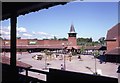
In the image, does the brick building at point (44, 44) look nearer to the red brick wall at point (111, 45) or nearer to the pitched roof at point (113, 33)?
the pitched roof at point (113, 33)

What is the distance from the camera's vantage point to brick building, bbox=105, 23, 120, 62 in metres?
49.5

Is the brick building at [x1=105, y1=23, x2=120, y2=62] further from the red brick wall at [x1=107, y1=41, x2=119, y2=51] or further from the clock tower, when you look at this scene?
the clock tower

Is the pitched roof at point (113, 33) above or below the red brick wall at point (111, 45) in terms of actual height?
above

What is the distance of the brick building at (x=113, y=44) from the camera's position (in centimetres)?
4949

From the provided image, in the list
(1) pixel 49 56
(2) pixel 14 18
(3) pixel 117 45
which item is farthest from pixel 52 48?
(2) pixel 14 18

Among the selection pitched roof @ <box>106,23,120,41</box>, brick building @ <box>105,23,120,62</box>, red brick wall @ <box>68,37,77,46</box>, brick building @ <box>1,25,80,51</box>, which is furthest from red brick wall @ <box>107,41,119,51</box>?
red brick wall @ <box>68,37,77,46</box>

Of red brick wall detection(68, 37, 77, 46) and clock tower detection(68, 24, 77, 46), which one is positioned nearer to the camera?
red brick wall detection(68, 37, 77, 46)

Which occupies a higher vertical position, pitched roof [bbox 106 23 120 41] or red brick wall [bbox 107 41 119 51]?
pitched roof [bbox 106 23 120 41]

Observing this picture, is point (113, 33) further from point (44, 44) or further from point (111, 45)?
point (44, 44)

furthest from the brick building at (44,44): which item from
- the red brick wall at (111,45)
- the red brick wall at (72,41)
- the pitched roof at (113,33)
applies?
the red brick wall at (111,45)

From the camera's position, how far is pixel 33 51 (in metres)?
88.2

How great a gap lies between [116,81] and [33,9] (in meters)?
4.05

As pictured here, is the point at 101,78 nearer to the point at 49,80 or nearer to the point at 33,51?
the point at 49,80

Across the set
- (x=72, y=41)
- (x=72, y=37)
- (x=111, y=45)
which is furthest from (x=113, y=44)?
(x=72, y=37)
